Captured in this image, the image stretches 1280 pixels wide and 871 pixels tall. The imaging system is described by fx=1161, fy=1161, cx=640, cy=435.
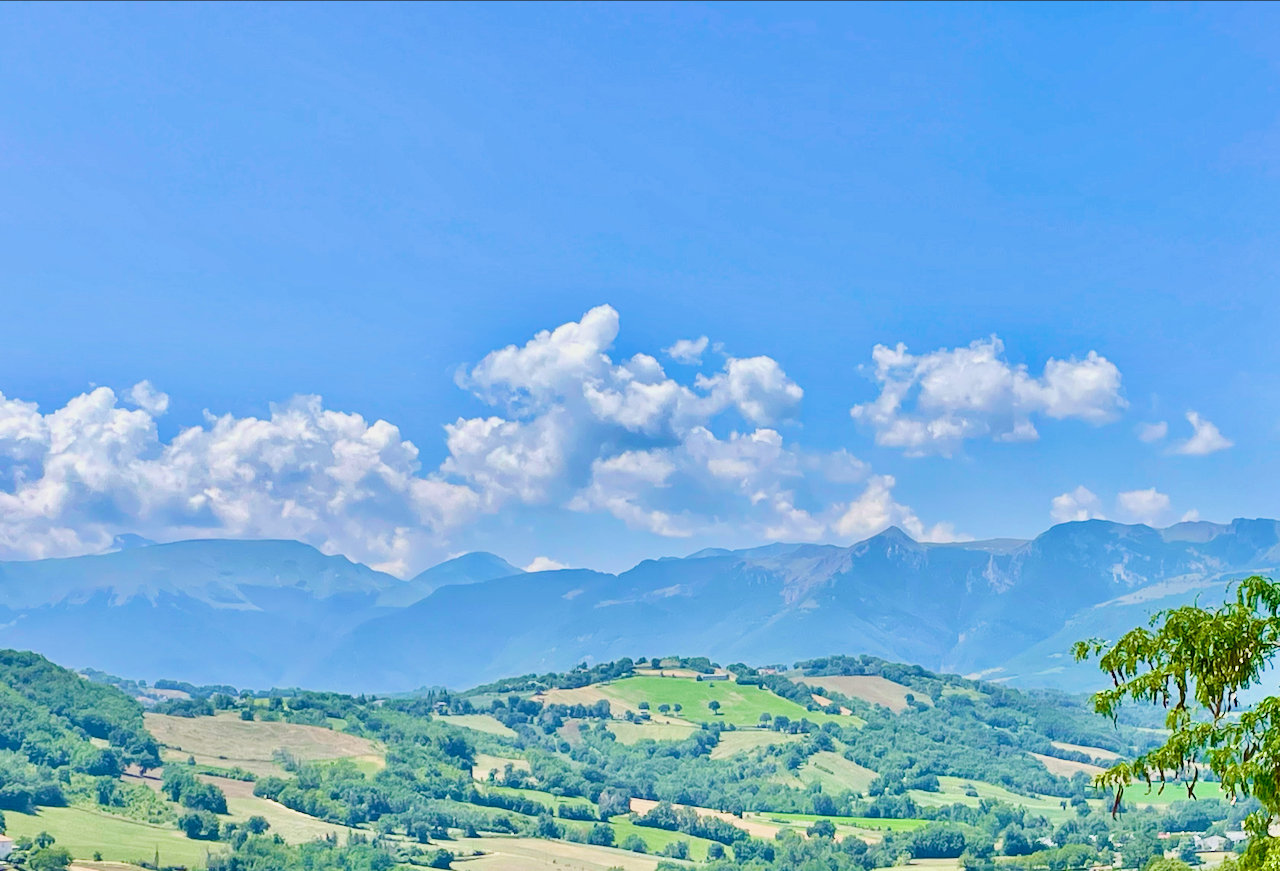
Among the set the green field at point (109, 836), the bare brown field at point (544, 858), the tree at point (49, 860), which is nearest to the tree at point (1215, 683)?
the tree at point (49, 860)

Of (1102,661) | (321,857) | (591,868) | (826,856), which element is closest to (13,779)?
(321,857)

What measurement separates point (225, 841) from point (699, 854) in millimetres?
76795

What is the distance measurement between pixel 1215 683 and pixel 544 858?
18136 centimetres

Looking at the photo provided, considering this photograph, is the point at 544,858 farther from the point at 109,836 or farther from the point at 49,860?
the point at 49,860

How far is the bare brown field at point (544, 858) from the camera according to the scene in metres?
174

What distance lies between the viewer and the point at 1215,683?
536 inches

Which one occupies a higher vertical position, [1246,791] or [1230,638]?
[1230,638]

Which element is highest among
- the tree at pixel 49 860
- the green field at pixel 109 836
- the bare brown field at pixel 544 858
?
the green field at pixel 109 836

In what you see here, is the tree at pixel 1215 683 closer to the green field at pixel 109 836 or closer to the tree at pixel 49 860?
the tree at pixel 49 860

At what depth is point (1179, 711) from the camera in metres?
13.8

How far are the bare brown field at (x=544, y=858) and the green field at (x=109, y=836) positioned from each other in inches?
1506

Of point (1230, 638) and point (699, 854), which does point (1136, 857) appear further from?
point (1230, 638)

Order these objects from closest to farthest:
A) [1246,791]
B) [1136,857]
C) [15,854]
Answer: [1246,791]
[15,854]
[1136,857]

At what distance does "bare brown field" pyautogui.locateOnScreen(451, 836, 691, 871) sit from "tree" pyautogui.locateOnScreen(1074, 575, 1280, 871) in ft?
549
